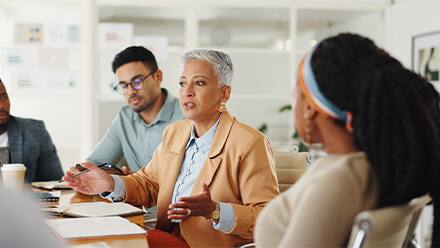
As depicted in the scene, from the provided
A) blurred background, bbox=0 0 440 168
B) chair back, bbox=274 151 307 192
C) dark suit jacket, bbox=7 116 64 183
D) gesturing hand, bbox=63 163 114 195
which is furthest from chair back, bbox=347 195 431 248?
blurred background, bbox=0 0 440 168

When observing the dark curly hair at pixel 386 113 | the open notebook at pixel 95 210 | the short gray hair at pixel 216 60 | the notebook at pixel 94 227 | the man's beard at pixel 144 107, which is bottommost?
the open notebook at pixel 95 210

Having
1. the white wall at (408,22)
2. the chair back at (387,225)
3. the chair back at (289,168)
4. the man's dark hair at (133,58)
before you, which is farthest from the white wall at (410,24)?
the chair back at (387,225)

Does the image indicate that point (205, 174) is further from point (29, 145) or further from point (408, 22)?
point (408, 22)

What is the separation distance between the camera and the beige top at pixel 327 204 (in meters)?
1.14

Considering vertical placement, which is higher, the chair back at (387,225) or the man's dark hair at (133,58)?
the man's dark hair at (133,58)

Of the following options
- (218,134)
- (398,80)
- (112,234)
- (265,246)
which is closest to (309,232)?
(265,246)

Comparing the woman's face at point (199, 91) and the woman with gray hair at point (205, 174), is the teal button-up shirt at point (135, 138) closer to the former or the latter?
the woman with gray hair at point (205, 174)

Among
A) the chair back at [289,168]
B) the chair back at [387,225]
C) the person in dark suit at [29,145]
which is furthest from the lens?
the person in dark suit at [29,145]

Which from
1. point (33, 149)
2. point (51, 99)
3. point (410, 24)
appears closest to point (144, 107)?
point (33, 149)

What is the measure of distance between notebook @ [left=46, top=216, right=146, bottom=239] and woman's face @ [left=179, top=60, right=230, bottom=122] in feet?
2.18

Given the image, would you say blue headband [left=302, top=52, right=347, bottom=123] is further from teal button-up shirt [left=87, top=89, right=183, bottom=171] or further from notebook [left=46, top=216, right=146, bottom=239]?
teal button-up shirt [left=87, top=89, right=183, bottom=171]

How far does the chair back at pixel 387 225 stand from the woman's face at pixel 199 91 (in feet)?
3.93

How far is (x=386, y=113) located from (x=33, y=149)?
8.09 feet

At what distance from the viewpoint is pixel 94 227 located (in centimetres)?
173
